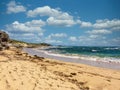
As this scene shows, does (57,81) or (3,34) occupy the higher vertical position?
(3,34)

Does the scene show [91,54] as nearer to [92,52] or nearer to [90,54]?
[90,54]

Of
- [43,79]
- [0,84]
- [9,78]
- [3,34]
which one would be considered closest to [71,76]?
[43,79]

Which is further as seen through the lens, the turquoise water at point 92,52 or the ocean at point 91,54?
the turquoise water at point 92,52

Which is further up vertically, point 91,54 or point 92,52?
point 92,52

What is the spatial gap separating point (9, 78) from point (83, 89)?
3.67 metres

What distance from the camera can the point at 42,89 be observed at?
9.60 meters

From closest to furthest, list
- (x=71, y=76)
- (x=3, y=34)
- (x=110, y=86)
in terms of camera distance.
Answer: (x=110, y=86), (x=71, y=76), (x=3, y=34)

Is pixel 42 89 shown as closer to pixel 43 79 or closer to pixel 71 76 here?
pixel 43 79

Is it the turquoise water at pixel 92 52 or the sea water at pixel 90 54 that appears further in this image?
the turquoise water at pixel 92 52

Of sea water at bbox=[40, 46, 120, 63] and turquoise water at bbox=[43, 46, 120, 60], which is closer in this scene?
sea water at bbox=[40, 46, 120, 63]

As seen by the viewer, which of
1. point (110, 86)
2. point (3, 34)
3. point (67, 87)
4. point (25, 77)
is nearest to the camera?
point (67, 87)

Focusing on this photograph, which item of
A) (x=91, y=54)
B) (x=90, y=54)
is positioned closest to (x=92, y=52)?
(x=91, y=54)

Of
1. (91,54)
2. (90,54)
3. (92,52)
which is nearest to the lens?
(90,54)

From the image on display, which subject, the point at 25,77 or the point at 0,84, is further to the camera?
the point at 25,77
